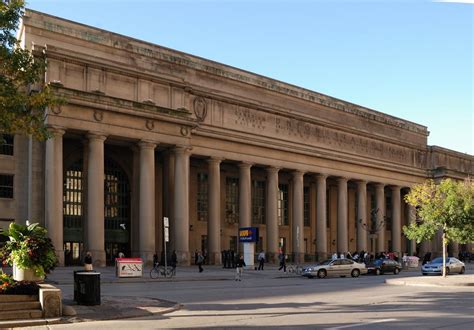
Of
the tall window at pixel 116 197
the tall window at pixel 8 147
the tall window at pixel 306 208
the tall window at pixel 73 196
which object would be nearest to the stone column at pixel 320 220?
the tall window at pixel 306 208

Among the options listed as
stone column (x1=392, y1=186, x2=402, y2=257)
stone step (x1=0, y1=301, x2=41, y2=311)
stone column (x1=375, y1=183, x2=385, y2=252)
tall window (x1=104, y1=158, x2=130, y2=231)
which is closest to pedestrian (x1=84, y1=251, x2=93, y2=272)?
stone step (x1=0, y1=301, x2=41, y2=311)

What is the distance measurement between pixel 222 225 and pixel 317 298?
41.9m

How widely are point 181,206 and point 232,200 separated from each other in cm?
1513

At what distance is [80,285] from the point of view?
19.4 metres

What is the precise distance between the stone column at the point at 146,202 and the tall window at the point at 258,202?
20.8 meters

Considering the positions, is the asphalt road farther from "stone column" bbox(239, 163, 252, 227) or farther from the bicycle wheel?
"stone column" bbox(239, 163, 252, 227)

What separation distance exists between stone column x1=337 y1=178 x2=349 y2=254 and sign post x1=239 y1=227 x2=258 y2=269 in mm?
23029

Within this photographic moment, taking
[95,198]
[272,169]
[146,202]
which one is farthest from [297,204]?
[95,198]

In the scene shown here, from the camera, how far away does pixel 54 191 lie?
4547 centimetres

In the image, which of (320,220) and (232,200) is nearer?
(232,200)

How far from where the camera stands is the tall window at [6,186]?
48.6m

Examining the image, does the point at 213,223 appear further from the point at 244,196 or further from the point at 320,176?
the point at 320,176

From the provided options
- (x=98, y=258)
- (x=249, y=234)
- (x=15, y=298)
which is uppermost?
(x=249, y=234)

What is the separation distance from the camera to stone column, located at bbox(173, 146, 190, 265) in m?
52.5
